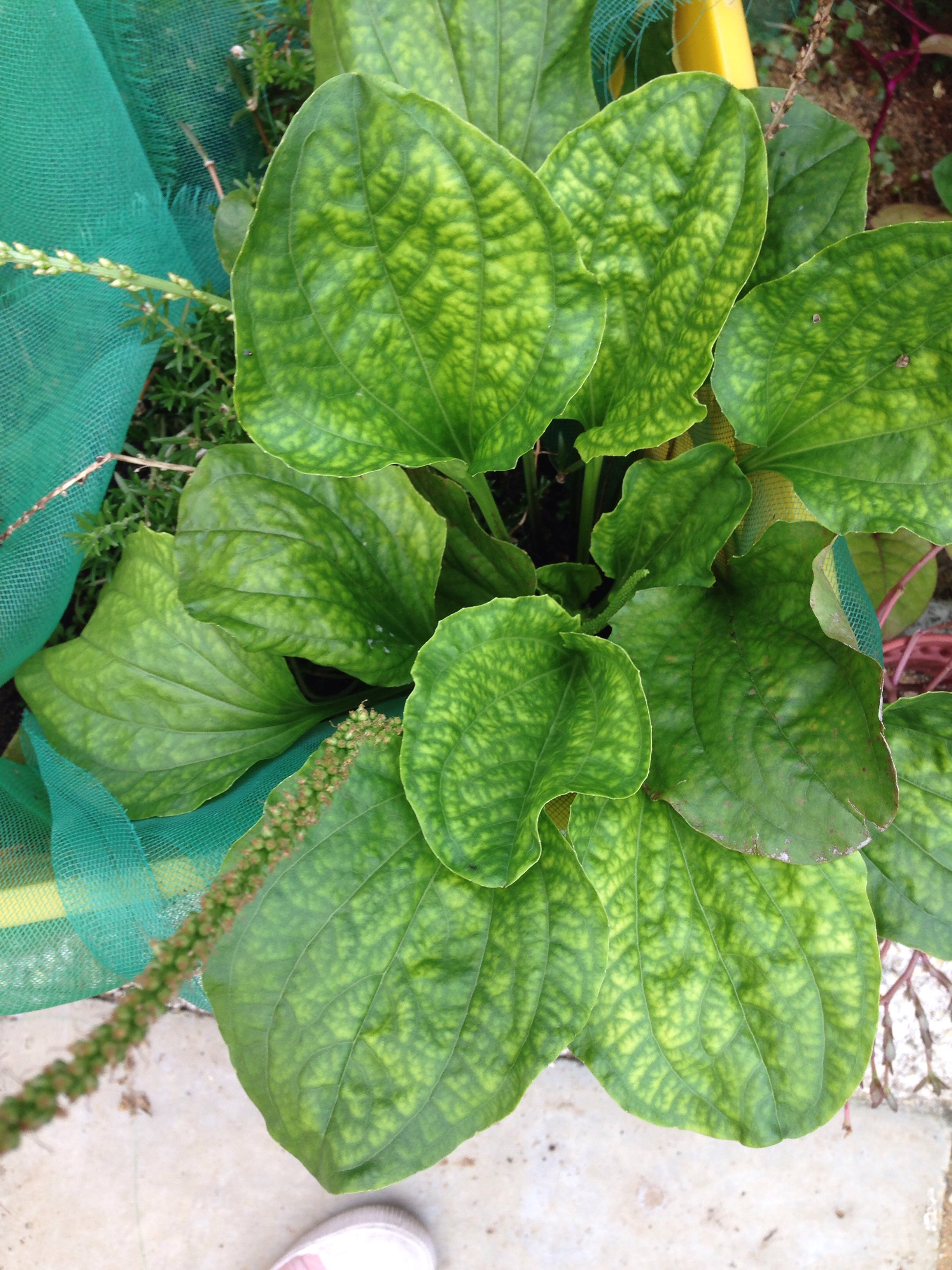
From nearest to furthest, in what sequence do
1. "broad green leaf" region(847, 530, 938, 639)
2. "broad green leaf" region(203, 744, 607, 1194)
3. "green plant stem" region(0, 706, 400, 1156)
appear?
"green plant stem" region(0, 706, 400, 1156) → "broad green leaf" region(203, 744, 607, 1194) → "broad green leaf" region(847, 530, 938, 639)

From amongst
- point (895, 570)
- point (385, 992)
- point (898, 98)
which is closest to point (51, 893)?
point (385, 992)

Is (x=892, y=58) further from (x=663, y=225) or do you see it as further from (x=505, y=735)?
(x=505, y=735)

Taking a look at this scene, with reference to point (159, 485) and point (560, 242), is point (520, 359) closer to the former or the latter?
point (560, 242)

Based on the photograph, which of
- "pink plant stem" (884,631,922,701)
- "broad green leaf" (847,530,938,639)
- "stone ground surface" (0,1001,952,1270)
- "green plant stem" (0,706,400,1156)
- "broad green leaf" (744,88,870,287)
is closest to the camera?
"green plant stem" (0,706,400,1156)

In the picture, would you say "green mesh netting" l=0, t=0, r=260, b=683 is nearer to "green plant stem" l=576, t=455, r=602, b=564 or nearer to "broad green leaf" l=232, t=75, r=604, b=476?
"broad green leaf" l=232, t=75, r=604, b=476

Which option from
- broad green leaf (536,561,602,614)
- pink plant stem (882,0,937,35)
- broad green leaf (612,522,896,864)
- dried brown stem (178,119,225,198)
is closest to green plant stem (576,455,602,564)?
broad green leaf (536,561,602,614)

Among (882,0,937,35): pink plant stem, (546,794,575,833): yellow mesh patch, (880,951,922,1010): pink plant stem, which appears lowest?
(880,951,922,1010): pink plant stem

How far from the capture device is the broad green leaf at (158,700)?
984 mm

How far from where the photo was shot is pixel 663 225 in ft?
2.69

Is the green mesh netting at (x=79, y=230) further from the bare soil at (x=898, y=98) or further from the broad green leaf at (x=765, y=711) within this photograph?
the bare soil at (x=898, y=98)

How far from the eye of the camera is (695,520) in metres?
0.87

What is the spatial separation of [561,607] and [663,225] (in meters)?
0.36

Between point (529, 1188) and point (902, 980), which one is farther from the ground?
point (902, 980)

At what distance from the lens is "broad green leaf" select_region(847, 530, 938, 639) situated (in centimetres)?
126
